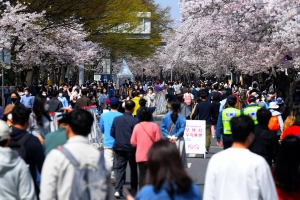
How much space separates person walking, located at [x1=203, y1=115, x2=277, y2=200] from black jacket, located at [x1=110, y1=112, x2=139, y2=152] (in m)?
5.08

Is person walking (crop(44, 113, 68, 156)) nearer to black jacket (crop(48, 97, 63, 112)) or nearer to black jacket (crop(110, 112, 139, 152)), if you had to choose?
black jacket (crop(110, 112, 139, 152))

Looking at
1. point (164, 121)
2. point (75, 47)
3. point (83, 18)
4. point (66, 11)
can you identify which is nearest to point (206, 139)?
point (164, 121)

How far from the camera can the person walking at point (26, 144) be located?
6.89 m

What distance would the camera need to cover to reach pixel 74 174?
18.4 ft

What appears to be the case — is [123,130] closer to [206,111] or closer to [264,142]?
[264,142]

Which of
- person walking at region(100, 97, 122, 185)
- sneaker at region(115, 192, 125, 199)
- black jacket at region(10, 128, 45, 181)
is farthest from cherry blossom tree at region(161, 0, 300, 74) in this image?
black jacket at region(10, 128, 45, 181)

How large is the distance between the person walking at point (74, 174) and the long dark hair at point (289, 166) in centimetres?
140

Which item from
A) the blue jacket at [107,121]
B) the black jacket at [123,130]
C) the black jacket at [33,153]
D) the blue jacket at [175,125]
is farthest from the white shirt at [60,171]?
the blue jacket at [175,125]

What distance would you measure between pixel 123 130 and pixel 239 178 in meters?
5.27

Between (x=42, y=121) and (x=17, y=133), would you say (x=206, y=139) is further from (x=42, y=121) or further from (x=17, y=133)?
(x=17, y=133)

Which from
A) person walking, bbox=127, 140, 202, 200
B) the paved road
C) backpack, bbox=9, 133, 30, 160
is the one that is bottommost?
the paved road

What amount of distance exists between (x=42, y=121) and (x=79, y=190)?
3462 mm

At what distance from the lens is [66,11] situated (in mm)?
32812

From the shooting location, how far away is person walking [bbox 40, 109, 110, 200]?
5559 mm
